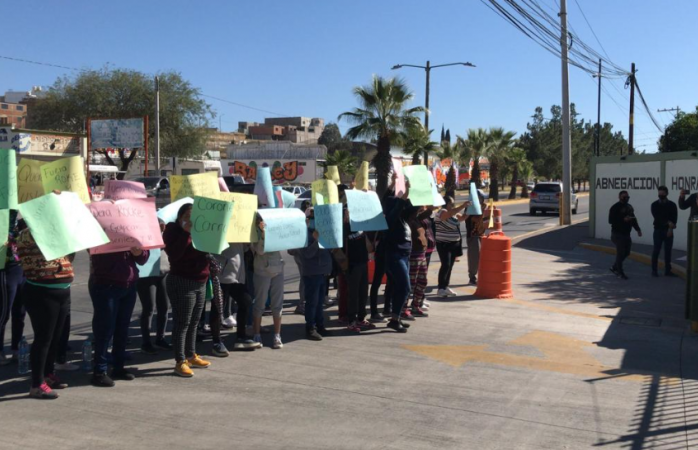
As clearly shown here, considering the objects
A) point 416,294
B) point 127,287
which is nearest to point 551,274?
point 416,294

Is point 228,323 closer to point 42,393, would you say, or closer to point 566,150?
point 42,393

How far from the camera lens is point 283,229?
7.48 meters

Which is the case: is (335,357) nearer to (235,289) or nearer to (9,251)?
(235,289)

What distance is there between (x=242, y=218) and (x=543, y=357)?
3710 millimetres

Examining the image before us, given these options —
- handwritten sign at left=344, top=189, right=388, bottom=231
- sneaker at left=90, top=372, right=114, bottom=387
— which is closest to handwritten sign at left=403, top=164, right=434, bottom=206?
handwritten sign at left=344, top=189, right=388, bottom=231

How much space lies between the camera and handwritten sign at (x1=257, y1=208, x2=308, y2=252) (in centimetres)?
730

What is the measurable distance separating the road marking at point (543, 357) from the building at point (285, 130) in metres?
124

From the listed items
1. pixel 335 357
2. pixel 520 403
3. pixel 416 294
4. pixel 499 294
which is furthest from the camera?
pixel 499 294

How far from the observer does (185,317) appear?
645cm

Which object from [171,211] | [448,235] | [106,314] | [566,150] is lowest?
[106,314]

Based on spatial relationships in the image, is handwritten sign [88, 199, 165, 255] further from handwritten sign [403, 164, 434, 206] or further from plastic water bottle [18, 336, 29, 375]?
handwritten sign [403, 164, 434, 206]

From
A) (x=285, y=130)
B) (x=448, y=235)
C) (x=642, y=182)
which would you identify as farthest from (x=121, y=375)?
(x=285, y=130)

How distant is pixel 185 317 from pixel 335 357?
1.74 meters

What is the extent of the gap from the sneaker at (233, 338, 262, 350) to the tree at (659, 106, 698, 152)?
167ft
